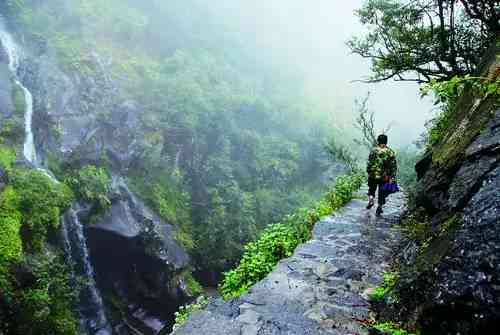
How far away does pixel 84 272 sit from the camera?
51.0 feet

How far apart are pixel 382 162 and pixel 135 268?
13205 millimetres

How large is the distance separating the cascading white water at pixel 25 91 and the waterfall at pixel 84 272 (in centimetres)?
307

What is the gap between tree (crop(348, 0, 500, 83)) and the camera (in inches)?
455

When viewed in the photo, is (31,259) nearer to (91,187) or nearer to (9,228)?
(9,228)

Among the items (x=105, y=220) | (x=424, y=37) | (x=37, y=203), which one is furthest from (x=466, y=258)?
(x=105, y=220)

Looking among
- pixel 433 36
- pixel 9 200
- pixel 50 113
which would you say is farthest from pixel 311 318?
pixel 50 113

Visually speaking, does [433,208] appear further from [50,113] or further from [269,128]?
[269,128]

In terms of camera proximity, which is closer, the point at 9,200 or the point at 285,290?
the point at 285,290

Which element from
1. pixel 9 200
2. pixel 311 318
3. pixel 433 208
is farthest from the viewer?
pixel 9 200

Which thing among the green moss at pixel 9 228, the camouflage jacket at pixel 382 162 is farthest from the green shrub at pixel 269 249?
the green moss at pixel 9 228

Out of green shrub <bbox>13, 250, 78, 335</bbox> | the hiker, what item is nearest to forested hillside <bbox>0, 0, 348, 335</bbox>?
green shrub <bbox>13, 250, 78, 335</bbox>

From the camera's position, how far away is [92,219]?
16469 millimetres

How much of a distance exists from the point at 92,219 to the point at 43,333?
209 inches

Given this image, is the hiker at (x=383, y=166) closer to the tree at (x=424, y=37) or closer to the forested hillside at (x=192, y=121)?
the tree at (x=424, y=37)
